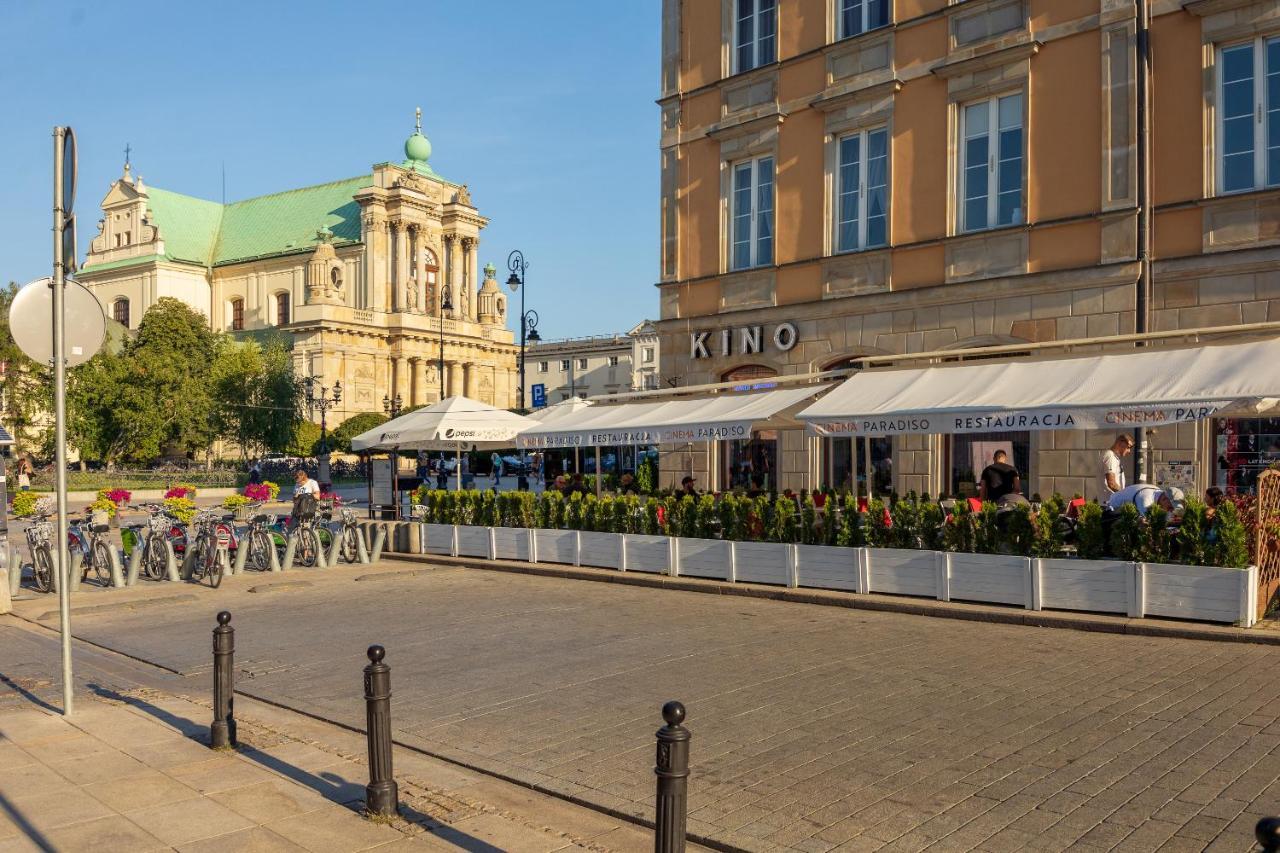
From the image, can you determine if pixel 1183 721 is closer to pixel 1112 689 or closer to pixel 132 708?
pixel 1112 689

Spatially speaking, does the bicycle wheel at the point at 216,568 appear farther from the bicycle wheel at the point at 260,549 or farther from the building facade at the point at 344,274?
the building facade at the point at 344,274

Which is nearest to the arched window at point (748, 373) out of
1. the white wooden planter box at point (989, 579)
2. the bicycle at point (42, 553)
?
the white wooden planter box at point (989, 579)

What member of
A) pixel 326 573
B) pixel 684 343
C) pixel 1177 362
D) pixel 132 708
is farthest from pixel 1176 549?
pixel 684 343

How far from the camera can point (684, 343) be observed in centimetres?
2395

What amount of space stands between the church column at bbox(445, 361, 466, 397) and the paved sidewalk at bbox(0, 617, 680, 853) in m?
92.3

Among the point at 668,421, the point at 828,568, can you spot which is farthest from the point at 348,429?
the point at 828,568

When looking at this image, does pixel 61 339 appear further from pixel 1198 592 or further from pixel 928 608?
pixel 1198 592

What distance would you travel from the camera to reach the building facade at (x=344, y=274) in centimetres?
9200

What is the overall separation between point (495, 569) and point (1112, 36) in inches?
527

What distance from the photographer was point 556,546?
17.2 m

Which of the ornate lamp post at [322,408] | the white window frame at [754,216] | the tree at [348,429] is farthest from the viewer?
the tree at [348,429]

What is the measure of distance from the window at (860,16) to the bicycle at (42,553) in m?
17.0

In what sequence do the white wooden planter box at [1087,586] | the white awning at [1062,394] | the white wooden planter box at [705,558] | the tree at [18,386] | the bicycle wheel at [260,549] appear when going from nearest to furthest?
the white wooden planter box at [1087,586] < the white awning at [1062,394] < the white wooden planter box at [705,558] < the bicycle wheel at [260,549] < the tree at [18,386]

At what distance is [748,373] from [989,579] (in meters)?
11.7
